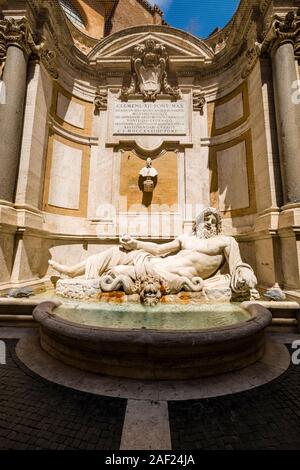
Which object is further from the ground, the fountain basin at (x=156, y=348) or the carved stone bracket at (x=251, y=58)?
the carved stone bracket at (x=251, y=58)

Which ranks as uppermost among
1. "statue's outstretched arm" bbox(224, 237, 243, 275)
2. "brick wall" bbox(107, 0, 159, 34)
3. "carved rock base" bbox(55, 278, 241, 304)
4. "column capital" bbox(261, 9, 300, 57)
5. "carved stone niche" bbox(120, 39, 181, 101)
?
"brick wall" bbox(107, 0, 159, 34)

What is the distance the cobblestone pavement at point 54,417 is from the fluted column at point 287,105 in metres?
4.67

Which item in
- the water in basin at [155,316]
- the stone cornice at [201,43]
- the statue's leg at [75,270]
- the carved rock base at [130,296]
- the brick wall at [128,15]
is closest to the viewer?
the water in basin at [155,316]

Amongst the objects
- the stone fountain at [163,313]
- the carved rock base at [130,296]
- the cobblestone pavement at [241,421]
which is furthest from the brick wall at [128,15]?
the cobblestone pavement at [241,421]

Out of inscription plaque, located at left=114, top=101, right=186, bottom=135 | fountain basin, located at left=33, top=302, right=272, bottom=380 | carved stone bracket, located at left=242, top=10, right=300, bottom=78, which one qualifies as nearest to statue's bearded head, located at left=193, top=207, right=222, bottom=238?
fountain basin, located at left=33, top=302, right=272, bottom=380

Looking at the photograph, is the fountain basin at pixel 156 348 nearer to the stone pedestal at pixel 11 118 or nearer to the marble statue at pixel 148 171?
the stone pedestal at pixel 11 118

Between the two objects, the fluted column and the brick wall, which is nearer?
the fluted column

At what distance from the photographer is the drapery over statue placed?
371 cm

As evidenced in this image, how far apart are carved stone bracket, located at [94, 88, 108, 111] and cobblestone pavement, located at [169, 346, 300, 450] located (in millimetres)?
7884

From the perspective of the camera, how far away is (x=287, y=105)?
4684 mm

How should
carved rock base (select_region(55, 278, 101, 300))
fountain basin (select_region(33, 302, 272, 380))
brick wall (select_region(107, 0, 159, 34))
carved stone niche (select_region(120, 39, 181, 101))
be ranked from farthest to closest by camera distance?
brick wall (select_region(107, 0, 159, 34)) < carved stone niche (select_region(120, 39, 181, 101)) < carved rock base (select_region(55, 278, 101, 300)) < fountain basin (select_region(33, 302, 272, 380))

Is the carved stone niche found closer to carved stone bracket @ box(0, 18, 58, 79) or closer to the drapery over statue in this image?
carved stone bracket @ box(0, 18, 58, 79)

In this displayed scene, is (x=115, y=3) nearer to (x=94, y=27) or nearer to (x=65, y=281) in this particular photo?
(x=94, y=27)

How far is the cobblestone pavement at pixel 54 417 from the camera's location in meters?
1.54
